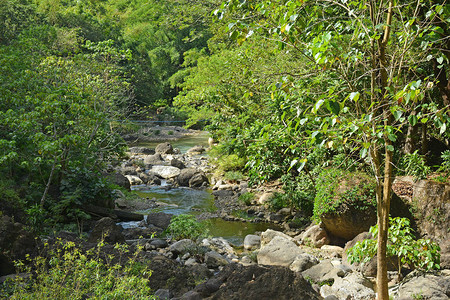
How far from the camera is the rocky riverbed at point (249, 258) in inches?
177

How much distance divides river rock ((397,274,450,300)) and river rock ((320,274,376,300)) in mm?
402

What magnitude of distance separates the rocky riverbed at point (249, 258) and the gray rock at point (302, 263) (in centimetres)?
2

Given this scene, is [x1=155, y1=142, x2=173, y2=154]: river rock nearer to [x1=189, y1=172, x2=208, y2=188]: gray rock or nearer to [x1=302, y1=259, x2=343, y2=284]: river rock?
[x1=189, y1=172, x2=208, y2=188]: gray rock

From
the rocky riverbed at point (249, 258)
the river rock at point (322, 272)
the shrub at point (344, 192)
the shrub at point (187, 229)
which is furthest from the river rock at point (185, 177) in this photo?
the river rock at point (322, 272)

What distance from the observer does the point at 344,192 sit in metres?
7.61

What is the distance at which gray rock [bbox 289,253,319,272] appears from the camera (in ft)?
21.2

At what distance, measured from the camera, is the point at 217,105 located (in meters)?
12.3

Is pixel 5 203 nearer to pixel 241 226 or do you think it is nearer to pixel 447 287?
pixel 241 226

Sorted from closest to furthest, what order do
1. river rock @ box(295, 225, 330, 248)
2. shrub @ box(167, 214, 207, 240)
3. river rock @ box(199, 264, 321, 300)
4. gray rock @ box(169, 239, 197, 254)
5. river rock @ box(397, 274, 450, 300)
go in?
river rock @ box(199, 264, 321, 300) < river rock @ box(397, 274, 450, 300) < gray rock @ box(169, 239, 197, 254) < shrub @ box(167, 214, 207, 240) < river rock @ box(295, 225, 330, 248)

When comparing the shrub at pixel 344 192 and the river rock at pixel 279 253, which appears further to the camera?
the shrub at pixel 344 192

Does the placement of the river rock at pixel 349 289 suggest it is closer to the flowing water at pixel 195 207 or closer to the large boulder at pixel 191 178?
the flowing water at pixel 195 207

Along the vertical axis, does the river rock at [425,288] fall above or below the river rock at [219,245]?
above

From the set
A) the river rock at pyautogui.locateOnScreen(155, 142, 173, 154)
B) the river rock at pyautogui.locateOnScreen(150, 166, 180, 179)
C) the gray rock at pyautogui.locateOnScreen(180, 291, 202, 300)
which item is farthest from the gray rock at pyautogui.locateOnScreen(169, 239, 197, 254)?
the river rock at pyautogui.locateOnScreen(155, 142, 173, 154)

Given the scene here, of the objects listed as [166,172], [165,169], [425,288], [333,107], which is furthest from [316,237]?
[165,169]
